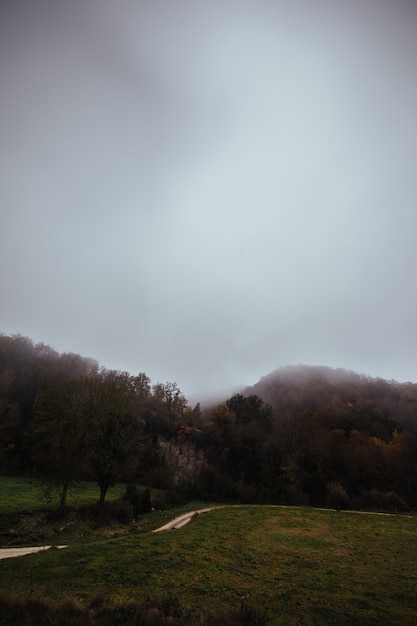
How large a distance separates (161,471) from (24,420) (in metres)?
32.2

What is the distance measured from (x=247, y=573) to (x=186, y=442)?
5501cm

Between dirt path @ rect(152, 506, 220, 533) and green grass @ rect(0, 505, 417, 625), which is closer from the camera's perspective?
green grass @ rect(0, 505, 417, 625)

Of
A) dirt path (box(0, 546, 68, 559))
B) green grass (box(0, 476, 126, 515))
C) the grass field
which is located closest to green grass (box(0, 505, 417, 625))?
the grass field

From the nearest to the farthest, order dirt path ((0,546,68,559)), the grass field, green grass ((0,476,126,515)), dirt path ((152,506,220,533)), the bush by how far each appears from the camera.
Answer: the grass field < dirt path ((0,546,68,559)) < green grass ((0,476,126,515)) < dirt path ((152,506,220,533)) < the bush

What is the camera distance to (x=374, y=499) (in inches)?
1742

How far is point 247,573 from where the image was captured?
1504 centimetres

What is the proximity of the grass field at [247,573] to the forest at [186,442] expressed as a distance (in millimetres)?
12453

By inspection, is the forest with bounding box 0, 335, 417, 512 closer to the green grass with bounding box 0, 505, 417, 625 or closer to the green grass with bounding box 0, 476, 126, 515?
the green grass with bounding box 0, 476, 126, 515

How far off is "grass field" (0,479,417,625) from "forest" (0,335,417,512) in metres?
12.5

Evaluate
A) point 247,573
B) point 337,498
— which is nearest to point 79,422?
point 247,573

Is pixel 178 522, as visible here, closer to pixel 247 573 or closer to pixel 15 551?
pixel 15 551

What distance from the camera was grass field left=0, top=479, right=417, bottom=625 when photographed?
448 inches

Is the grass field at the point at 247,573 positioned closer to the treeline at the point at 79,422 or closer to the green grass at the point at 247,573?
the green grass at the point at 247,573

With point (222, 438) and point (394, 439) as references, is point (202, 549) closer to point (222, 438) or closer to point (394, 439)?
point (222, 438)
